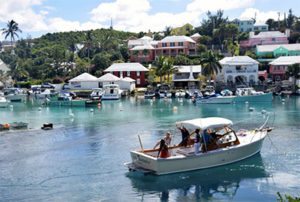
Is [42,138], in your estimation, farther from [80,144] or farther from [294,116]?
[294,116]

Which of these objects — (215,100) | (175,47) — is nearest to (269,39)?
(175,47)

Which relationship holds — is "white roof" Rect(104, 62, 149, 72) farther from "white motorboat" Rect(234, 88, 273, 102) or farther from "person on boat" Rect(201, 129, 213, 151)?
"person on boat" Rect(201, 129, 213, 151)

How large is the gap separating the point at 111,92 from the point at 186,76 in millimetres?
21230

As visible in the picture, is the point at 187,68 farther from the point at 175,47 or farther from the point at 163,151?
the point at 163,151

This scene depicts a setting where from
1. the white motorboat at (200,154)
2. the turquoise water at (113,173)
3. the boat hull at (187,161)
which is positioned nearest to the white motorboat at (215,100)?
the turquoise water at (113,173)

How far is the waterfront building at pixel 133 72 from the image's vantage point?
97.8 meters

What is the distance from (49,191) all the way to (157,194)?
20.8 feet

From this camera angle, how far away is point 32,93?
334 feet

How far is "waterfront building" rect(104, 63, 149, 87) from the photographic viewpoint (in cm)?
9775

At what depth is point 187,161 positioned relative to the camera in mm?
22734

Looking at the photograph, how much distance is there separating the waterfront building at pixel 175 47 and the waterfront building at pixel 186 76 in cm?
1883

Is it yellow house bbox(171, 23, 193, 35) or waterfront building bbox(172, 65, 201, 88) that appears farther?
yellow house bbox(171, 23, 193, 35)

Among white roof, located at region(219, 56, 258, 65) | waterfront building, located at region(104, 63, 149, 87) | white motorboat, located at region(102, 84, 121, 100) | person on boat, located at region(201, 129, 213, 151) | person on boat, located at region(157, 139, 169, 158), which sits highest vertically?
white roof, located at region(219, 56, 258, 65)

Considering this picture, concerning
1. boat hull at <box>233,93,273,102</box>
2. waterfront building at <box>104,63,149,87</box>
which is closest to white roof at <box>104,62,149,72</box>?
waterfront building at <box>104,63,149,87</box>
